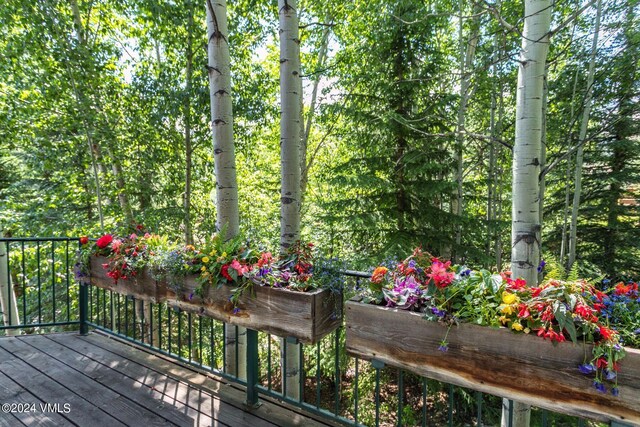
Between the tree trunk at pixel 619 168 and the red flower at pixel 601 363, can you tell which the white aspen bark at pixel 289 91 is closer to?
the red flower at pixel 601 363

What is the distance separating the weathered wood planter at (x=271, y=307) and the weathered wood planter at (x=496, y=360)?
181 mm

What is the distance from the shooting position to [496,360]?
3.84 ft

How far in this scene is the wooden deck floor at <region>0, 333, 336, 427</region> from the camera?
184cm

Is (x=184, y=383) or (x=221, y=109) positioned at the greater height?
(x=221, y=109)

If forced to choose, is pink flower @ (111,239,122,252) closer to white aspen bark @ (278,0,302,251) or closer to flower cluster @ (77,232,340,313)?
flower cluster @ (77,232,340,313)

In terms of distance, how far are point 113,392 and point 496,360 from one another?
7.27 feet

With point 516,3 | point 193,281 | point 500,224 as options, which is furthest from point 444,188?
point 193,281

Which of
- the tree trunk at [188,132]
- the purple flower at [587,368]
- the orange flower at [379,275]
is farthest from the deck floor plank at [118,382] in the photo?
the tree trunk at [188,132]

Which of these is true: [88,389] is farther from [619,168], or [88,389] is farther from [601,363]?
[619,168]

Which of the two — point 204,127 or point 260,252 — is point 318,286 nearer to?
→ point 260,252

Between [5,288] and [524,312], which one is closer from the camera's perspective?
[524,312]

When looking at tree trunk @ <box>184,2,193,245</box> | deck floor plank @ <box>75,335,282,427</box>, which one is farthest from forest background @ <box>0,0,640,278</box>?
deck floor plank @ <box>75,335,282,427</box>

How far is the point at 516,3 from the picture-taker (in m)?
4.78

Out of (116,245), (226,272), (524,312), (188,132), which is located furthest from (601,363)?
(188,132)
